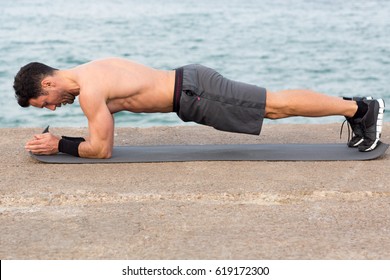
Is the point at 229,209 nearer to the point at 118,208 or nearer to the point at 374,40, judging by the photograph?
the point at 118,208

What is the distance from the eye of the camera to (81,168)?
407 cm

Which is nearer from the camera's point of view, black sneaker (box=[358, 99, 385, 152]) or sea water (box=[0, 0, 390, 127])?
black sneaker (box=[358, 99, 385, 152])

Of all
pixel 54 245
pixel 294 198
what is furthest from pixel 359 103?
pixel 54 245

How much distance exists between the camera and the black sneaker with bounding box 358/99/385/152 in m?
4.15

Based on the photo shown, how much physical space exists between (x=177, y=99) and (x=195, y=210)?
93 cm

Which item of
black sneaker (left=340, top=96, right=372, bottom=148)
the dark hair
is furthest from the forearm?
black sneaker (left=340, top=96, right=372, bottom=148)

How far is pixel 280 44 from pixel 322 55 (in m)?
1.17

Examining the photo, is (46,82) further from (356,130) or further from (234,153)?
(356,130)

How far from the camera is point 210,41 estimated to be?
1467 cm

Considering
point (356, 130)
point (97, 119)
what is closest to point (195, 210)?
point (97, 119)

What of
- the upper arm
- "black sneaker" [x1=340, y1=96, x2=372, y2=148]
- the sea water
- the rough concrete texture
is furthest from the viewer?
the sea water

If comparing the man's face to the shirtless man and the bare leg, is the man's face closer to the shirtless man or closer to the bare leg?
the shirtless man

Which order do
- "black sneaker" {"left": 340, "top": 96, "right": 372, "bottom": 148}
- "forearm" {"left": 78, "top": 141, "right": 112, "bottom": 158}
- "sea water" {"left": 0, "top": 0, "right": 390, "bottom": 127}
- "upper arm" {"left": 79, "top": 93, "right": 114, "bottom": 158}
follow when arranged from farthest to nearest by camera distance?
"sea water" {"left": 0, "top": 0, "right": 390, "bottom": 127} → "black sneaker" {"left": 340, "top": 96, "right": 372, "bottom": 148} → "forearm" {"left": 78, "top": 141, "right": 112, "bottom": 158} → "upper arm" {"left": 79, "top": 93, "right": 114, "bottom": 158}

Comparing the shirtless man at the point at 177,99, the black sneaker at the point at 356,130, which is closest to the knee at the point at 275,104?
Answer: the shirtless man at the point at 177,99
